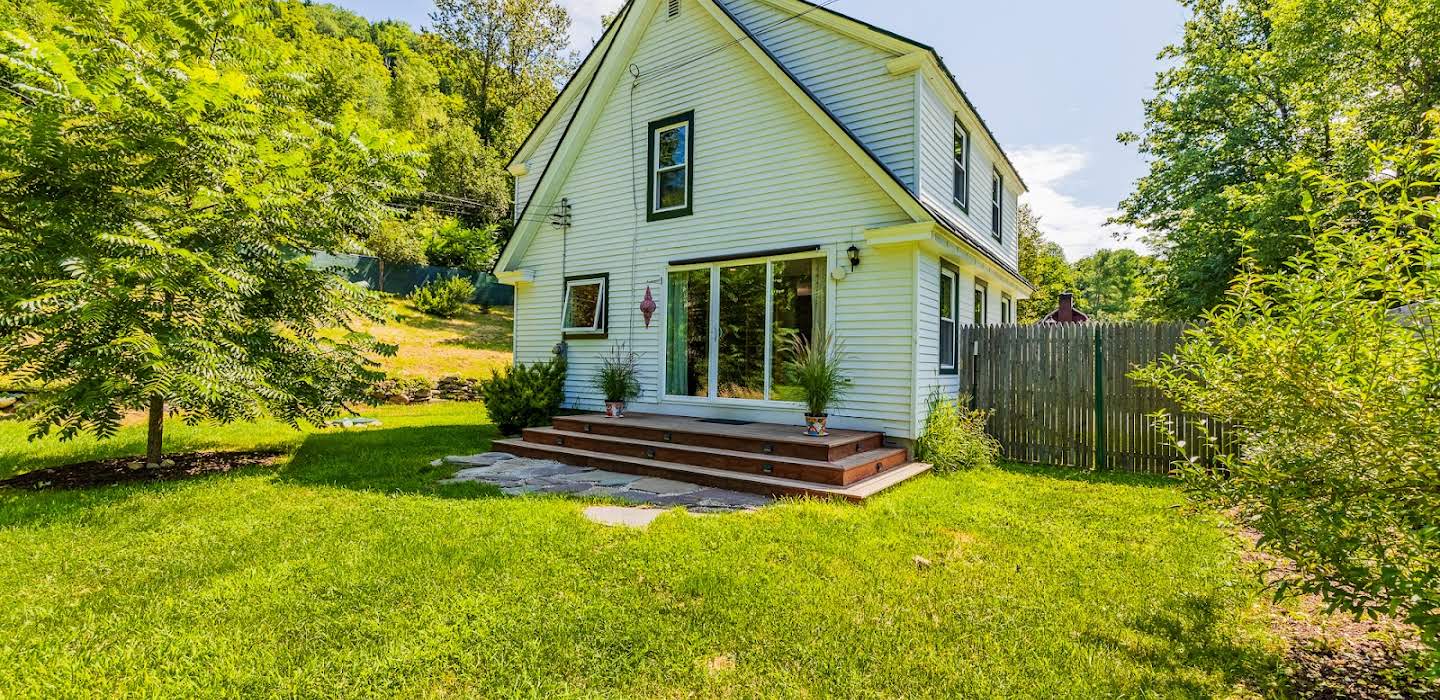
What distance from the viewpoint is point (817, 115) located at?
24.4 ft

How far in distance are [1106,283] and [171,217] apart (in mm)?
68165

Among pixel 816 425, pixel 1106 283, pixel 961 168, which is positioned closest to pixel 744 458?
pixel 816 425

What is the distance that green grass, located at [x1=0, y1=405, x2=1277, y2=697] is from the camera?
2543mm

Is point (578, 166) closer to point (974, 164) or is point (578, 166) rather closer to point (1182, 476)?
point (974, 164)

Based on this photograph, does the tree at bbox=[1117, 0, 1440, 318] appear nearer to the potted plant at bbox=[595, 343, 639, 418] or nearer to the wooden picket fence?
the wooden picket fence

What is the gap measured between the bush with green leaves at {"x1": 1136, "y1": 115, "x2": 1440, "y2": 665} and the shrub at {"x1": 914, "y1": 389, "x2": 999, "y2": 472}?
15.0 ft

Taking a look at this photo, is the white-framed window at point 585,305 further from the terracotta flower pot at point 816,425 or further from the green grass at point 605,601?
the green grass at point 605,601

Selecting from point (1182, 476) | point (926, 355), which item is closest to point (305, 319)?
point (926, 355)

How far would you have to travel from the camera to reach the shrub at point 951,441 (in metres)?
7.18

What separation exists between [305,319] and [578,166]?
4.94m

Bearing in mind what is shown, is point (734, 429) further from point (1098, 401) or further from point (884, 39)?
point (884, 39)

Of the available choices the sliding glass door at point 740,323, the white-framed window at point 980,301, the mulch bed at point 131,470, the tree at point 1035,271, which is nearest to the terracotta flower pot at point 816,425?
the sliding glass door at point 740,323

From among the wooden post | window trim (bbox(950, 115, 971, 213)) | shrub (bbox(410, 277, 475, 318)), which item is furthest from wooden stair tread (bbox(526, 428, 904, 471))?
shrub (bbox(410, 277, 475, 318))

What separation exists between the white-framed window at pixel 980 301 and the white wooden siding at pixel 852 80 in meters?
3.10
